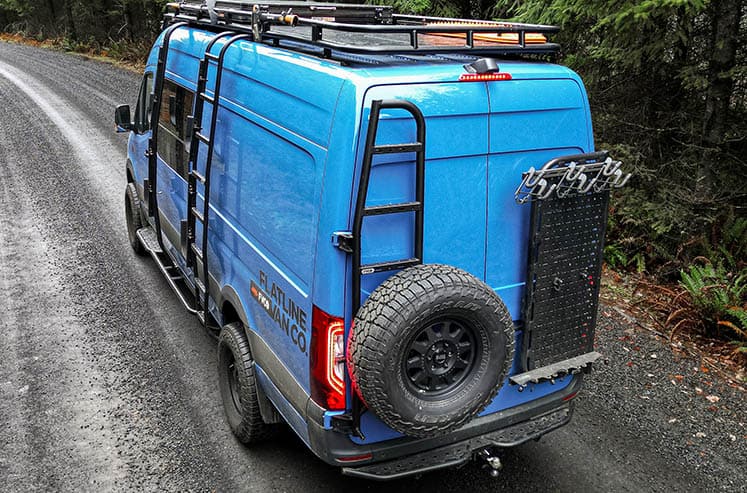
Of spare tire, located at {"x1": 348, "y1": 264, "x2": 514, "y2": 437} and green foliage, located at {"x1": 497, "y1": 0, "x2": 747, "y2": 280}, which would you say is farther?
green foliage, located at {"x1": 497, "y1": 0, "x2": 747, "y2": 280}

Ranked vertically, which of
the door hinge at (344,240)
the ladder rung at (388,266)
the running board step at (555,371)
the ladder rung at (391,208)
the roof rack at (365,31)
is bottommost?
the running board step at (555,371)

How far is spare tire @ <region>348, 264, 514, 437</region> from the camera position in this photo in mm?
3389

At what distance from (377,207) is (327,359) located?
2.93 ft

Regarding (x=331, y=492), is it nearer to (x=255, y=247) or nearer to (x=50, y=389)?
(x=255, y=247)

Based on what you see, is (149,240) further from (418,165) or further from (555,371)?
(555,371)

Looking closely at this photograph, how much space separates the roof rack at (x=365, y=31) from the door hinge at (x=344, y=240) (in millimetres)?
979

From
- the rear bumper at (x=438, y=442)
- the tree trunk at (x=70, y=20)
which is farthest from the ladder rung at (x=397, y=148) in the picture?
the tree trunk at (x=70, y=20)

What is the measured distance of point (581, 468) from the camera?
486 cm

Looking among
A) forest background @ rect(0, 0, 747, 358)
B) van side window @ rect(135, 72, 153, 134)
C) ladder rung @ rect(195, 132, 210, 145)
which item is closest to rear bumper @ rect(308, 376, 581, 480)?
ladder rung @ rect(195, 132, 210, 145)

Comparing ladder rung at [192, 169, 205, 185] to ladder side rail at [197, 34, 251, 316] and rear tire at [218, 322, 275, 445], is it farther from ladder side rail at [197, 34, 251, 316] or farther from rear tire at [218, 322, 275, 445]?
rear tire at [218, 322, 275, 445]

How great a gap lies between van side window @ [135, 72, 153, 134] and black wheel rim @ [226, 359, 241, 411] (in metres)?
3.38

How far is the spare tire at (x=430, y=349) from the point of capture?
3389mm

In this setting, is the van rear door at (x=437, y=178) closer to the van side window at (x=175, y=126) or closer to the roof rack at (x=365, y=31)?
the roof rack at (x=365, y=31)

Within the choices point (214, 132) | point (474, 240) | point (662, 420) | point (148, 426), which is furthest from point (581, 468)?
point (214, 132)
